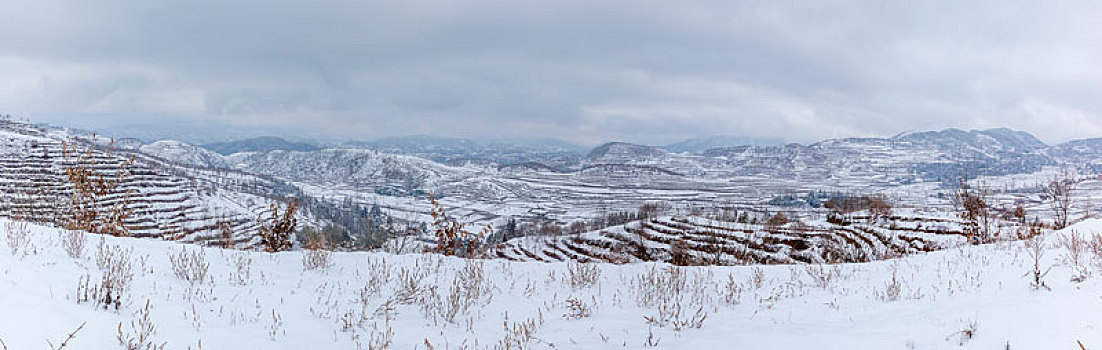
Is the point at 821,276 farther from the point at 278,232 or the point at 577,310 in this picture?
the point at 278,232

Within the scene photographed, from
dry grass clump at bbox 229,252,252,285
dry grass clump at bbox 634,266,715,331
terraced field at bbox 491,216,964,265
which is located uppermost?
dry grass clump at bbox 229,252,252,285

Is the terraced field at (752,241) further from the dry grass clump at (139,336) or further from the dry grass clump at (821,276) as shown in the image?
the dry grass clump at (139,336)

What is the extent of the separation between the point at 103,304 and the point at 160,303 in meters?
0.44

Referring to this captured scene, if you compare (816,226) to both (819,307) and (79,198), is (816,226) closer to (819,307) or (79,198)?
(819,307)

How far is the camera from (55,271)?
4.70 meters

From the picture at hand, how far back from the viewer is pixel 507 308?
613 centimetres

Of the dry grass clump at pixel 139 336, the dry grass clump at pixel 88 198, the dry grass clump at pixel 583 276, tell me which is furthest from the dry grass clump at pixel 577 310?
the dry grass clump at pixel 88 198

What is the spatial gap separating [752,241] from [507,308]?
5818cm

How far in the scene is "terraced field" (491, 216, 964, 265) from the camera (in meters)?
17.7

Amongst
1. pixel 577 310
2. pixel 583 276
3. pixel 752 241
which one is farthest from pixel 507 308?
pixel 752 241

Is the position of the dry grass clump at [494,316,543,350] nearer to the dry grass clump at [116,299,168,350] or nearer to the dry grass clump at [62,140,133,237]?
the dry grass clump at [116,299,168,350]

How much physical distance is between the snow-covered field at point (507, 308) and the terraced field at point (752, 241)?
4.17 meters

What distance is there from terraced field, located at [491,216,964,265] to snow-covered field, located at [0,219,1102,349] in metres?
4.17

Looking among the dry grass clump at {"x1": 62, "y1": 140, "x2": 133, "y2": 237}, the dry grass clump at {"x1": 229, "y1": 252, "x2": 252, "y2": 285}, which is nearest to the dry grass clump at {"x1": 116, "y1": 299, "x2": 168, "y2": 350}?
the dry grass clump at {"x1": 229, "y1": 252, "x2": 252, "y2": 285}
